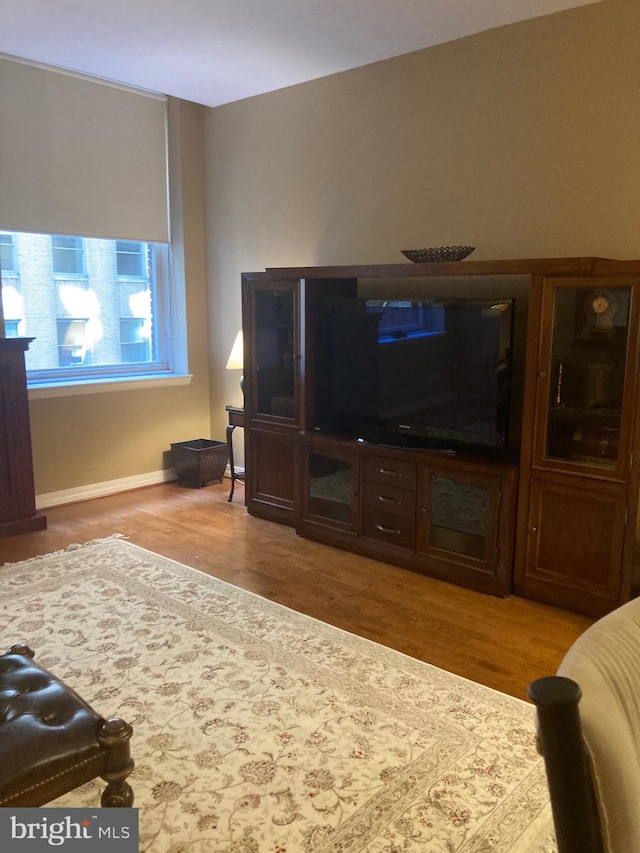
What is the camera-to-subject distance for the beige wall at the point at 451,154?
328 cm

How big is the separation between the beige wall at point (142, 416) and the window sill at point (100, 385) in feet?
0.13

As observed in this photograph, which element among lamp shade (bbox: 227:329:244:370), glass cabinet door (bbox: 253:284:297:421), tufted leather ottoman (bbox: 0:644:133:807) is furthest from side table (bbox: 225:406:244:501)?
tufted leather ottoman (bbox: 0:644:133:807)

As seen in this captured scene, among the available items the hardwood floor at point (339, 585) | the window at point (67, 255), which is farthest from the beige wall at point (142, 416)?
the window at point (67, 255)

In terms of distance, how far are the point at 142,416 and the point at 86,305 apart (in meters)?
0.91

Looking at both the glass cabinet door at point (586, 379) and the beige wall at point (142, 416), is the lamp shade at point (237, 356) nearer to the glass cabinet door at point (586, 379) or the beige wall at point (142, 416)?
the beige wall at point (142, 416)

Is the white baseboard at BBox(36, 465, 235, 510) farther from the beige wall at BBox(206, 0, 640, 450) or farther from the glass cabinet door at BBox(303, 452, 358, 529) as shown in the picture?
the glass cabinet door at BBox(303, 452, 358, 529)

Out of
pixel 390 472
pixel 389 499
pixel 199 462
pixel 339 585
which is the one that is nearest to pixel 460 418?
pixel 390 472

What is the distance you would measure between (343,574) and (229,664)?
105 cm

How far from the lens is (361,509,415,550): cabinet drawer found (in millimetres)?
3652

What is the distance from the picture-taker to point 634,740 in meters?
0.92

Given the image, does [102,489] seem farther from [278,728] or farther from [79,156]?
[278,728]

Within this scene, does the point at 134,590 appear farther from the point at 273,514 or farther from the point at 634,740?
the point at 634,740

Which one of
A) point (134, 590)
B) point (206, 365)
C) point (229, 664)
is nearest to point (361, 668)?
point (229, 664)

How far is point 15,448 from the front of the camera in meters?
4.17
